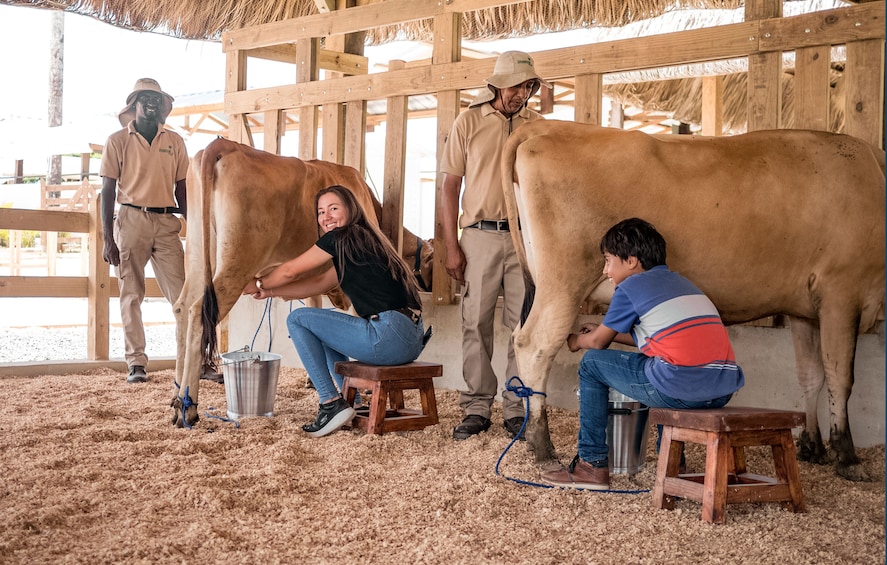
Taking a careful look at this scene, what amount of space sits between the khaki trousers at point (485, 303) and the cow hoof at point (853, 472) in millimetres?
1609

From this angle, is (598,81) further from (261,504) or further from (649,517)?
(261,504)

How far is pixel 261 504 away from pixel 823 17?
3675mm

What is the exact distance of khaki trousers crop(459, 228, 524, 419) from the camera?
4.55 metres

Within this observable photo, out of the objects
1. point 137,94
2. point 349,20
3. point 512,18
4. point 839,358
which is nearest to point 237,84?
point 137,94

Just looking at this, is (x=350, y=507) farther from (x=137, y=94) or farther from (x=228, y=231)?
(x=137, y=94)

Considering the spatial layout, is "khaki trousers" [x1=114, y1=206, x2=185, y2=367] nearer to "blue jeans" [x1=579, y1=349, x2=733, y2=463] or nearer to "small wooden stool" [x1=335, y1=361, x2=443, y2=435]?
"small wooden stool" [x1=335, y1=361, x2=443, y2=435]

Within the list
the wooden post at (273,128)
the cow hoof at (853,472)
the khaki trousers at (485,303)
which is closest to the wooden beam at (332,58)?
the wooden post at (273,128)

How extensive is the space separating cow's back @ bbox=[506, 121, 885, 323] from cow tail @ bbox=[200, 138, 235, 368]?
1804 mm

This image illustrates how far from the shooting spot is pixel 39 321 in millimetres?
11570

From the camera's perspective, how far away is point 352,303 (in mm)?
4336

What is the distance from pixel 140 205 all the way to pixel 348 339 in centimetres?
257

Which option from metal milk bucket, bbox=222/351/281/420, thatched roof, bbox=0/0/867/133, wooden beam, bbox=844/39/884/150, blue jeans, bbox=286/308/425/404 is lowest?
metal milk bucket, bbox=222/351/281/420

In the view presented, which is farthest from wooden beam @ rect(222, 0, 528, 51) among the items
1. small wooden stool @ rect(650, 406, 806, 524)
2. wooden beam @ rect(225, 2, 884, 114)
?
small wooden stool @ rect(650, 406, 806, 524)

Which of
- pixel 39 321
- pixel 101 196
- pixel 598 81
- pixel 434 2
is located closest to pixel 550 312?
pixel 598 81
